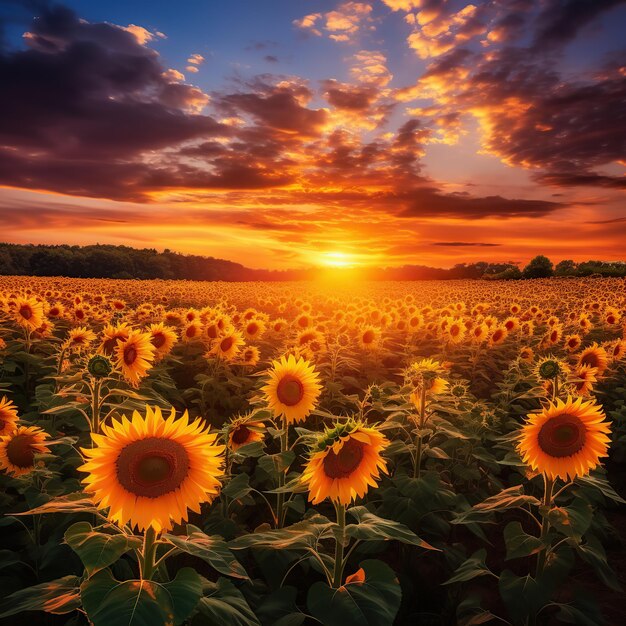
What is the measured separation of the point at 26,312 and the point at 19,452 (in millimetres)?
6306

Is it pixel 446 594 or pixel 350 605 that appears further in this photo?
pixel 446 594

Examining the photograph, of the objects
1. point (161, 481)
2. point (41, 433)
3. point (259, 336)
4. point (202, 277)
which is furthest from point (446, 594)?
point (202, 277)

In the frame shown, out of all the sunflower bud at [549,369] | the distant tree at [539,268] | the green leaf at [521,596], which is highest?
the distant tree at [539,268]

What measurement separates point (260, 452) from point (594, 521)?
3.29 m

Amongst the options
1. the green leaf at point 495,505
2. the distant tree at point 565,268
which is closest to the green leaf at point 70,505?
the green leaf at point 495,505

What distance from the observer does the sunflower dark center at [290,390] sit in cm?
524

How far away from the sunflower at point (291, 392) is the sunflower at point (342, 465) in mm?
1615

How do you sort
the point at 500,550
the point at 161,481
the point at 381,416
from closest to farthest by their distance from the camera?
the point at 161,481 → the point at 500,550 → the point at 381,416

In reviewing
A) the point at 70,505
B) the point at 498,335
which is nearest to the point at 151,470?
the point at 70,505

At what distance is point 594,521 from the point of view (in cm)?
521

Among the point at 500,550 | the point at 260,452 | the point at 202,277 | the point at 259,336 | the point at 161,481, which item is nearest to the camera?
the point at 161,481

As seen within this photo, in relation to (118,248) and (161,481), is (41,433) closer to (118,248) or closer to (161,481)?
(161,481)

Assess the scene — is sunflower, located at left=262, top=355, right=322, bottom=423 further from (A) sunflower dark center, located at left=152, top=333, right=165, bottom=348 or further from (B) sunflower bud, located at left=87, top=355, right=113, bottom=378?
(A) sunflower dark center, located at left=152, top=333, right=165, bottom=348

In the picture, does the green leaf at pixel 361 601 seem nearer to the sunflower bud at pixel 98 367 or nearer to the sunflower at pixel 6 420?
the sunflower bud at pixel 98 367
